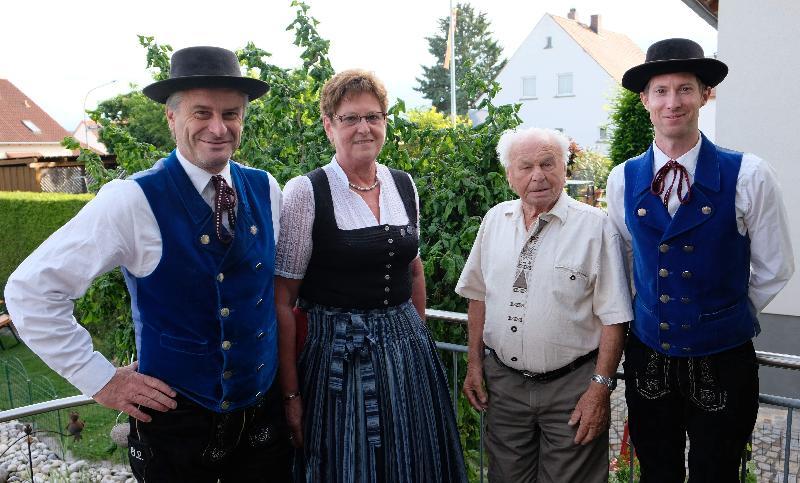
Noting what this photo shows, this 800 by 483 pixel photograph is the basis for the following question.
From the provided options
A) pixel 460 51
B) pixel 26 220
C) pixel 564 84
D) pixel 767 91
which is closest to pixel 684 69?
pixel 767 91

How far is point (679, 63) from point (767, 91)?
444 centimetres

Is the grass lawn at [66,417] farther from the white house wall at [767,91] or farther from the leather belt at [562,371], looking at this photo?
the white house wall at [767,91]

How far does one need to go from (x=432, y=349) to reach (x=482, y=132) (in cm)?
160

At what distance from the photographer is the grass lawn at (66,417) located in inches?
228

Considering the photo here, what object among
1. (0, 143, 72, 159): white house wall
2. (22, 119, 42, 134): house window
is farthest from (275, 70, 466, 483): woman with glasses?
(22, 119, 42, 134): house window

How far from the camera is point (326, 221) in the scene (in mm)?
2000

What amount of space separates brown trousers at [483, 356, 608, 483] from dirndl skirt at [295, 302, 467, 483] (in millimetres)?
221

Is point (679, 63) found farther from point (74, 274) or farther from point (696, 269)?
point (74, 274)

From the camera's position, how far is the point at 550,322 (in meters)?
2.00

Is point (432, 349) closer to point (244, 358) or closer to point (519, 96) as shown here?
point (244, 358)

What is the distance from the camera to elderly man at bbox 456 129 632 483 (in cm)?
198

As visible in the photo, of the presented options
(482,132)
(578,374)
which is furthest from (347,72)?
(482,132)

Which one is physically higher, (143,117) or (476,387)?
(143,117)

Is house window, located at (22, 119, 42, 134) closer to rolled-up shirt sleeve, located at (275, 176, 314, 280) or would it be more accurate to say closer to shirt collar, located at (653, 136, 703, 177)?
rolled-up shirt sleeve, located at (275, 176, 314, 280)
